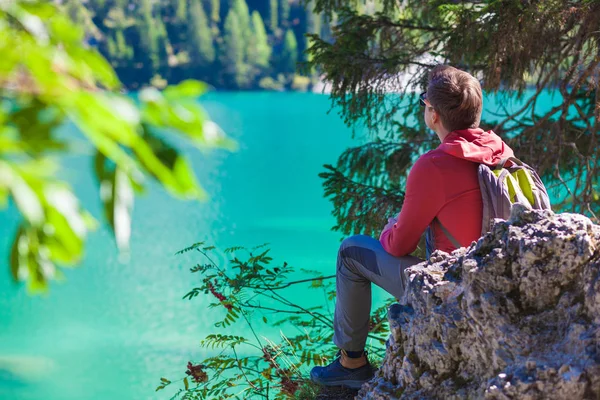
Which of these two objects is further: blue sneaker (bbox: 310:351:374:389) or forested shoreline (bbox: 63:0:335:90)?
forested shoreline (bbox: 63:0:335:90)

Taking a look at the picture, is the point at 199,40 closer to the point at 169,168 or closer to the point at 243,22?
the point at 243,22

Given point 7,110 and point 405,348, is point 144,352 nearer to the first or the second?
point 405,348

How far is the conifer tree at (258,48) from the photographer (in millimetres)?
67844

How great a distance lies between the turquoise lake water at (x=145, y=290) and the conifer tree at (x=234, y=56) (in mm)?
47570

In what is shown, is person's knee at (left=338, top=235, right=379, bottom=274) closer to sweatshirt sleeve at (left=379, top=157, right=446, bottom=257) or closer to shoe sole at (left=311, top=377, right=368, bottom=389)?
sweatshirt sleeve at (left=379, top=157, right=446, bottom=257)

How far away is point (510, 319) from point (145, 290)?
29.7 feet

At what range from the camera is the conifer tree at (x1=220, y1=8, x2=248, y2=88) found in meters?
66.9

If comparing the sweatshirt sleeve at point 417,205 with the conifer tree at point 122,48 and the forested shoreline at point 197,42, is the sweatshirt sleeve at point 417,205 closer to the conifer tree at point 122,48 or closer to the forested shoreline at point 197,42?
the forested shoreline at point 197,42

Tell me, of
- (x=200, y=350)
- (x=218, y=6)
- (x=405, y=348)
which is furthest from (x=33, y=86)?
(x=218, y=6)

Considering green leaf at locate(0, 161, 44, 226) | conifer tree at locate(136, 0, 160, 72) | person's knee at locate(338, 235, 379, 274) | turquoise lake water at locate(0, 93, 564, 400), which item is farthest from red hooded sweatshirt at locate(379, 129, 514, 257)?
conifer tree at locate(136, 0, 160, 72)

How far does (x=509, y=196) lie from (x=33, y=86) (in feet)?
5.99

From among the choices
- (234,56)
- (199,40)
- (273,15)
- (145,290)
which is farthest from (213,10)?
(145,290)

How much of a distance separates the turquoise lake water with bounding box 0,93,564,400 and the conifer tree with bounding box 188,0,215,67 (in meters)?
50.7

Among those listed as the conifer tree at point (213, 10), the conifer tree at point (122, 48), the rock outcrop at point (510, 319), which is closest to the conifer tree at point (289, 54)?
the conifer tree at point (213, 10)
